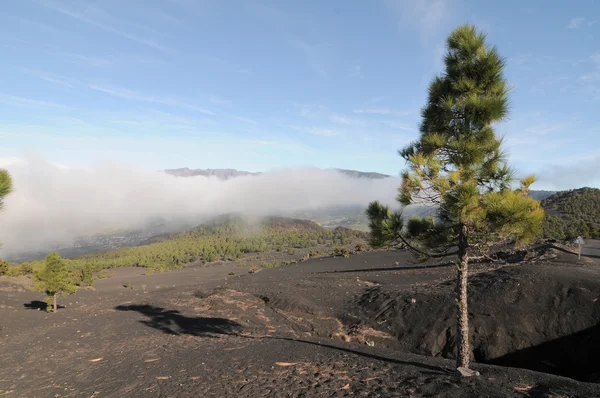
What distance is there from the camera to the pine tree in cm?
635

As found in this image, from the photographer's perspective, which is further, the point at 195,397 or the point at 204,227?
the point at 204,227

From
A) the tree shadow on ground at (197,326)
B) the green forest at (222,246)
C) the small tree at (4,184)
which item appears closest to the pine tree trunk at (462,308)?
the tree shadow on ground at (197,326)

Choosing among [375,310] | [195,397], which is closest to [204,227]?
[375,310]

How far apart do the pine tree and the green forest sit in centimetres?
Result: 3592

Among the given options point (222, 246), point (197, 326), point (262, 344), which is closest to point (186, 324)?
point (197, 326)

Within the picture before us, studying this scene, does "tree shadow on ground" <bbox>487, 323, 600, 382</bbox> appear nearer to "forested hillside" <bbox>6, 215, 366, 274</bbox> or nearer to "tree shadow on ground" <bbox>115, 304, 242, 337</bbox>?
"tree shadow on ground" <bbox>115, 304, 242, 337</bbox>

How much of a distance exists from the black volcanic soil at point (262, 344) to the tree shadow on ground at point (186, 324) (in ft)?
0.19

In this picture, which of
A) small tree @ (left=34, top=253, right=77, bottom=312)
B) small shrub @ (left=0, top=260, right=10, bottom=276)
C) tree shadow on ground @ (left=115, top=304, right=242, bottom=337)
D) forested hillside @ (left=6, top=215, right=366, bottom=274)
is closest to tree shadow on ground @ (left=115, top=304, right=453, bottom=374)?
tree shadow on ground @ (left=115, top=304, right=242, bottom=337)

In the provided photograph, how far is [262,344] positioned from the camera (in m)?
11.0

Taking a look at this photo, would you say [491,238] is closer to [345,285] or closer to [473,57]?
[473,57]

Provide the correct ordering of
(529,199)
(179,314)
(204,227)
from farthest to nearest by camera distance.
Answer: (204,227) → (179,314) → (529,199)

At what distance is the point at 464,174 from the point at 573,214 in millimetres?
57705

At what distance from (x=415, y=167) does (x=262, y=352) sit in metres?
6.93

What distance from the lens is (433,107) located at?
7824 mm
